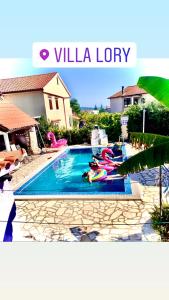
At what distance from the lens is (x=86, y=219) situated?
709 centimetres

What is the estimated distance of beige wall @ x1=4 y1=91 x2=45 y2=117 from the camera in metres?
9.03

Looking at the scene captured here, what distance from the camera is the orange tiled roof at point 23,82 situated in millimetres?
8141

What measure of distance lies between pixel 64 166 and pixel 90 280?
784cm

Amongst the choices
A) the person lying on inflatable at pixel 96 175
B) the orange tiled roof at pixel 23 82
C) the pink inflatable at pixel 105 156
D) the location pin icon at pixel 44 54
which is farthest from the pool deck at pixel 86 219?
the location pin icon at pixel 44 54

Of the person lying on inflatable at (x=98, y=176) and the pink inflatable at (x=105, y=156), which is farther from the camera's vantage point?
the pink inflatable at (x=105, y=156)

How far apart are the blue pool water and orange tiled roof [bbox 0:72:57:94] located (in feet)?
12.3

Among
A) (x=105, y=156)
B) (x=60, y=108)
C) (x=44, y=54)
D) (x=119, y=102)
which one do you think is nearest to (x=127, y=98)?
(x=119, y=102)

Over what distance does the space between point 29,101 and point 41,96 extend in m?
0.73

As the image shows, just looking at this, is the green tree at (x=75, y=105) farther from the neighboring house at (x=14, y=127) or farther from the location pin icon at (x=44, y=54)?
the location pin icon at (x=44, y=54)

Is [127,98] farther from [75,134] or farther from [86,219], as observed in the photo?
[86,219]

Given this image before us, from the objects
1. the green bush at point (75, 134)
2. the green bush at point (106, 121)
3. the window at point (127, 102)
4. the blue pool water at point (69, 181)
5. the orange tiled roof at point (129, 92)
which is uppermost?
the orange tiled roof at point (129, 92)

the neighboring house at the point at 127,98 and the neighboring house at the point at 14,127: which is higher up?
the neighboring house at the point at 127,98

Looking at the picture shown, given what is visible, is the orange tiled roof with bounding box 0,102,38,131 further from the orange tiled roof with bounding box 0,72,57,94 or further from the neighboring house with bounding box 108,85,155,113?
the neighboring house with bounding box 108,85,155,113

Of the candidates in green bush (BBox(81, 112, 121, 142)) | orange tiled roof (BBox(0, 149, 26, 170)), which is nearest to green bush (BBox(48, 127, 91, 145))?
green bush (BBox(81, 112, 121, 142))
